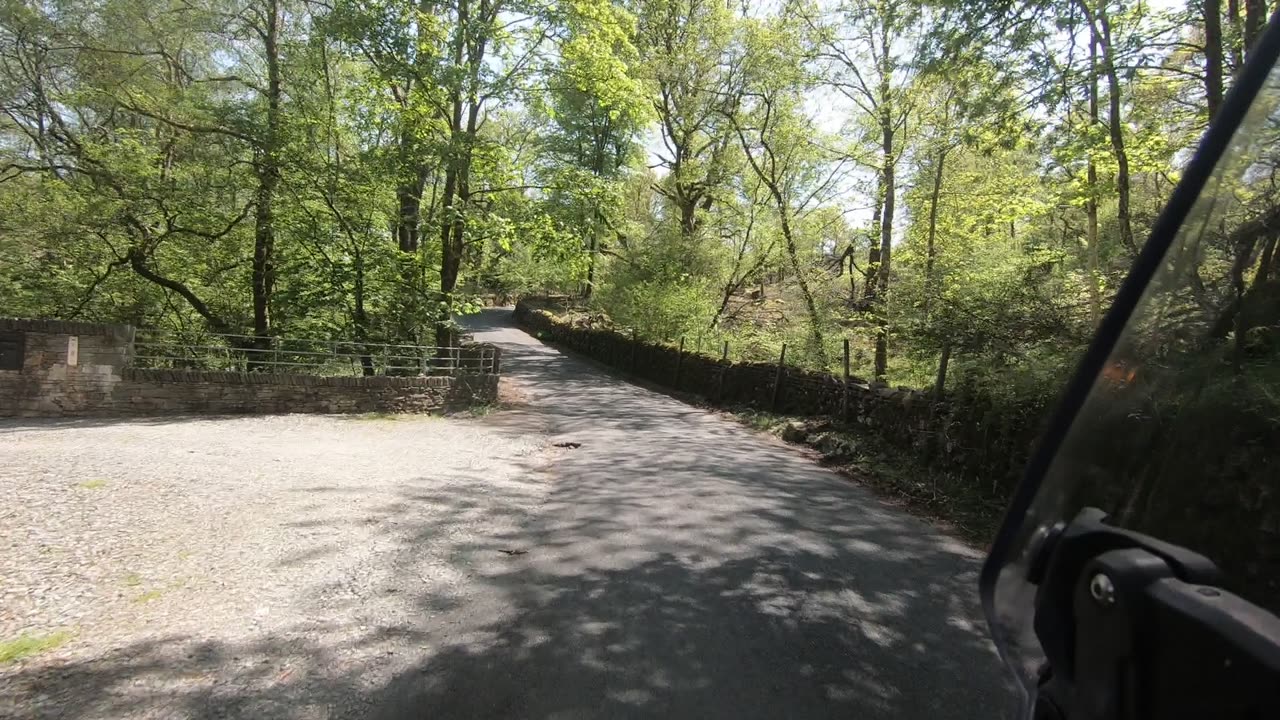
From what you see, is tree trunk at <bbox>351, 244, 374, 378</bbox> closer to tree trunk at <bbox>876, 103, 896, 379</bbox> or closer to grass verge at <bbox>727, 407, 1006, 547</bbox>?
grass verge at <bbox>727, 407, 1006, 547</bbox>

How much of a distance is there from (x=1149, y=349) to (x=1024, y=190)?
50.7 ft

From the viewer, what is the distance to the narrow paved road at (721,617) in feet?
10.9

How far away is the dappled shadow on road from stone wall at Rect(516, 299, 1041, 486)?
68.6 inches

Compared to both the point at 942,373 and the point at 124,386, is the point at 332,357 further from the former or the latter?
the point at 942,373

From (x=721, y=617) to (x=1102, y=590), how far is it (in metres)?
3.45

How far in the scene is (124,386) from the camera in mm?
Result: 10008

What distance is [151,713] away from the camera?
3039mm

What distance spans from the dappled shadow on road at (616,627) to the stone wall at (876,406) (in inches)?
68.6

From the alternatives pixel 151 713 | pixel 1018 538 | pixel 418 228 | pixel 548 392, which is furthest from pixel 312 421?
pixel 1018 538

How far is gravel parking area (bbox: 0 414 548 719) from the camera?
333 centimetres

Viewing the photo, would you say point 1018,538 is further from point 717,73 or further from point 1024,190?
point 717,73

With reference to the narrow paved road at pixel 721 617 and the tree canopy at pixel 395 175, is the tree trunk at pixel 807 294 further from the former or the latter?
the narrow paved road at pixel 721 617

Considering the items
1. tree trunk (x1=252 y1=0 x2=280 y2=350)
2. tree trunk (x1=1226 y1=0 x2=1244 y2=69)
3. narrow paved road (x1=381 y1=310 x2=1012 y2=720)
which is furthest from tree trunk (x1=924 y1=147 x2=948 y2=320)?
tree trunk (x1=252 y1=0 x2=280 y2=350)

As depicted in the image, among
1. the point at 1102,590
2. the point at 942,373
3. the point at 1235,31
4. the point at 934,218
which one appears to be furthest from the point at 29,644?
the point at 934,218
